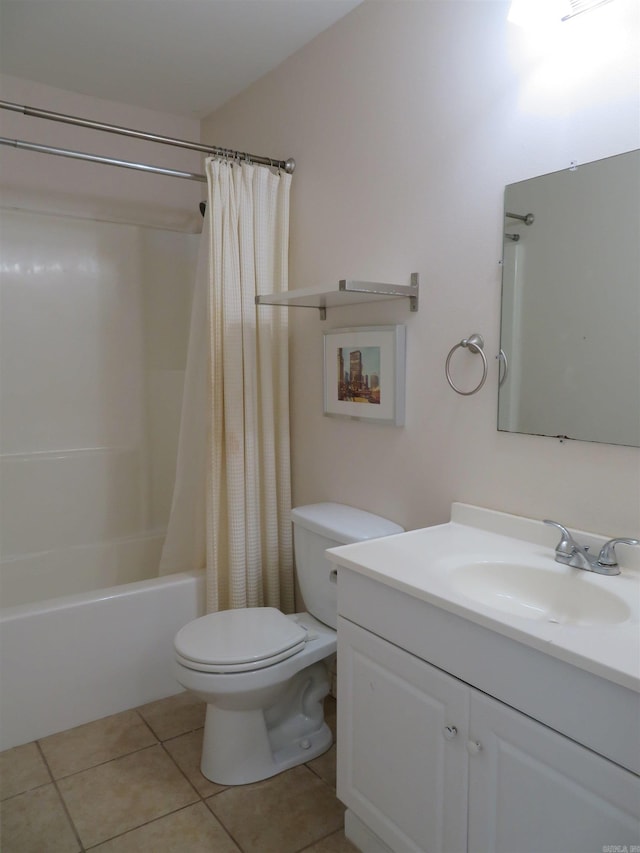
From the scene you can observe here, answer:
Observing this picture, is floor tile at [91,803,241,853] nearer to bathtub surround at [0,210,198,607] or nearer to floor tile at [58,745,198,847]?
floor tile at [58,745,198,847]

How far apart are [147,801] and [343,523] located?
101cm

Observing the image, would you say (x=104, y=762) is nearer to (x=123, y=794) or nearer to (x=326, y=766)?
(x=123, y=794)

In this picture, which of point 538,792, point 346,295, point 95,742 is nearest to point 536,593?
point 538,792

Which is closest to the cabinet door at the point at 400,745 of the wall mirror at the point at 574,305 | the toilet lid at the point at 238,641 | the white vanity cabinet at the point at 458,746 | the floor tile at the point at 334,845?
the white vanity cabinet at the point at 458,746

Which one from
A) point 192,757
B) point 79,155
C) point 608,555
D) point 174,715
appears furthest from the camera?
point 174,715

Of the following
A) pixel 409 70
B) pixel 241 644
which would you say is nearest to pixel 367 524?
pixel 241 644

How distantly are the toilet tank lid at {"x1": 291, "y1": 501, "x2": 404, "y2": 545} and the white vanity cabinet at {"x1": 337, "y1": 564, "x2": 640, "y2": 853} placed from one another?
13.8 inches

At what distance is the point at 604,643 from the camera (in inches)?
39.8

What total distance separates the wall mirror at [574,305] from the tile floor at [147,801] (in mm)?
1246

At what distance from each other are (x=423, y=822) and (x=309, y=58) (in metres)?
2.52

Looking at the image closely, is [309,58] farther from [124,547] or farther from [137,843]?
[137,843]

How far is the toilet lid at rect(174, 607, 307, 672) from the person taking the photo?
1.75 metres

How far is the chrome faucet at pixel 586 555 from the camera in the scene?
1.35m

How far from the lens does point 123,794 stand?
5.96ft
